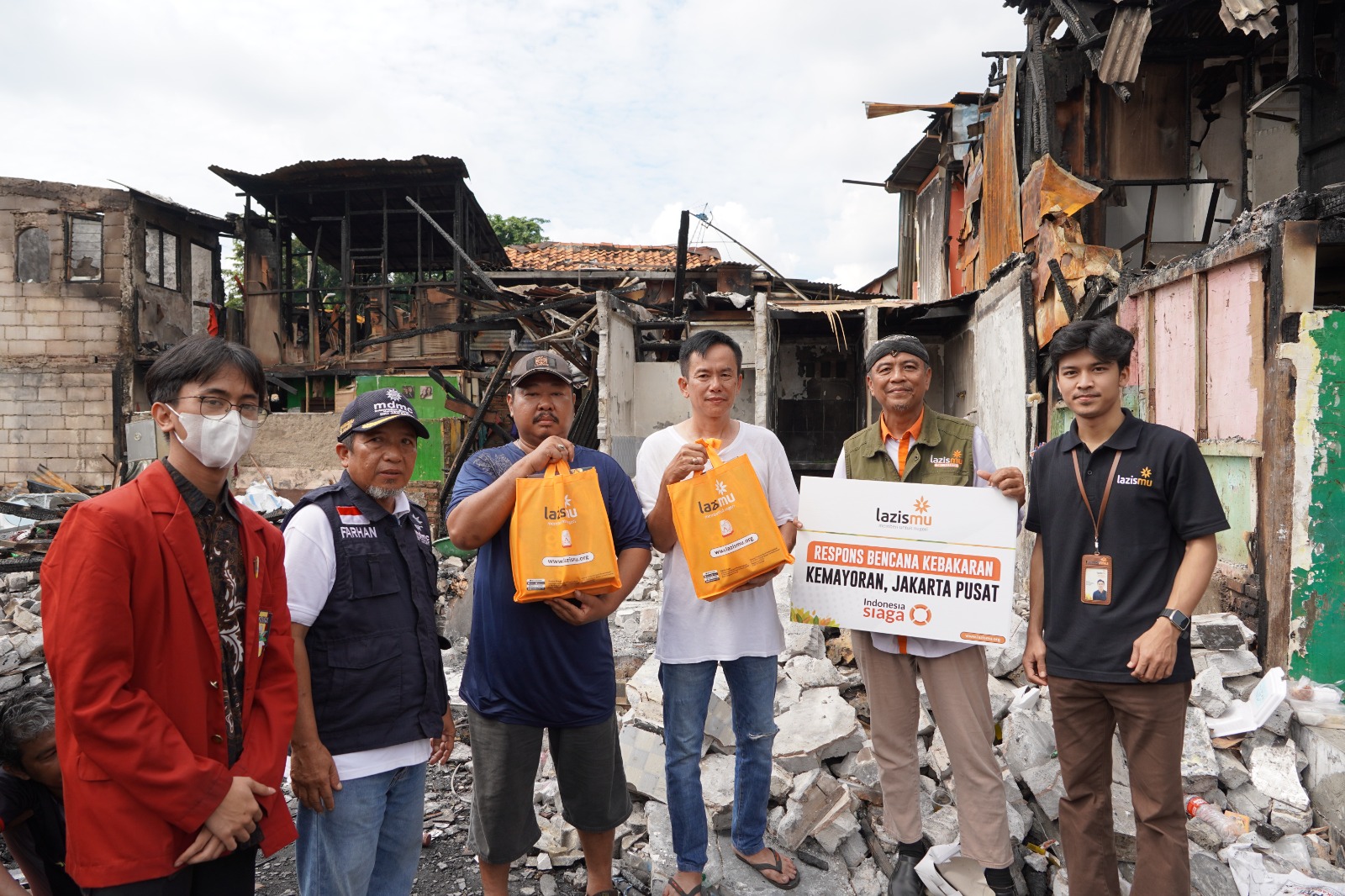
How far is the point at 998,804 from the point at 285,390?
17.7 metres

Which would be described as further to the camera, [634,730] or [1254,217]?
[1254,217]

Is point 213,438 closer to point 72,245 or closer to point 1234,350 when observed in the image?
point 1234,350

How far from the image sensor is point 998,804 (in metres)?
2.99

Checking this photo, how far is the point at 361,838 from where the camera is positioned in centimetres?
228

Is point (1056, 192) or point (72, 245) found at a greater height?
point (72, 245)

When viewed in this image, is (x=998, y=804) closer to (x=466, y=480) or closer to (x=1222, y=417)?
(x=466, y=480)

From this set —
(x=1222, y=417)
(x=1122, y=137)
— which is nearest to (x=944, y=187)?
(x=1122, y=137)

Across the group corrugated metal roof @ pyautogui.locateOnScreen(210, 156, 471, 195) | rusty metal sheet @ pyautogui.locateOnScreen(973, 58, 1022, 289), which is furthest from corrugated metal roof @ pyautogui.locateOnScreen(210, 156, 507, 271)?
rusty metal sheet @ pyautogui.locateOnScreen(973, 58, 1022, 289)

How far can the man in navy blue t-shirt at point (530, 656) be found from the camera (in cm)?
267

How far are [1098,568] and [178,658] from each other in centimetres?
285

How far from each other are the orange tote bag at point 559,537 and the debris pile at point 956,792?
1.60 metres

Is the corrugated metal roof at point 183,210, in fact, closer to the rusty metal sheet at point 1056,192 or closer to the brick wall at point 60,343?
the brick wall at point 60,343

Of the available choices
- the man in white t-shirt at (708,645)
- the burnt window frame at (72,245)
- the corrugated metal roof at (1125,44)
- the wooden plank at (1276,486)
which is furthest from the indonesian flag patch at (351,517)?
the burnt window frame at (72,245)

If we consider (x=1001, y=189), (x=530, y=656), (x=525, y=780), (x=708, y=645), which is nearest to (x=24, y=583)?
(x=525, y=780)
